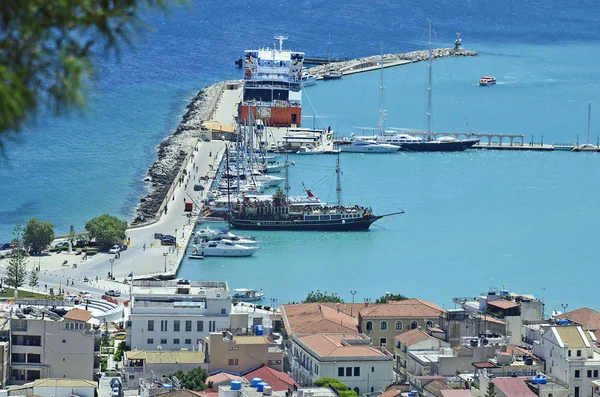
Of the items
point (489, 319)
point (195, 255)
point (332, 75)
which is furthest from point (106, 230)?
point (332, 75)

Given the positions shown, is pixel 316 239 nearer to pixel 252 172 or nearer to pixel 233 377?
pixel 252 172

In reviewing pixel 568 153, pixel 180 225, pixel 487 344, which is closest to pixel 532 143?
pixel 568 153

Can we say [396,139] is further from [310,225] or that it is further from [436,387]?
[436,387]

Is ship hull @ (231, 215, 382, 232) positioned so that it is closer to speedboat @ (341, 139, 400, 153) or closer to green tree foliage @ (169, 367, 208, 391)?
Result: speedboat @ (341, 139, 400, 153)

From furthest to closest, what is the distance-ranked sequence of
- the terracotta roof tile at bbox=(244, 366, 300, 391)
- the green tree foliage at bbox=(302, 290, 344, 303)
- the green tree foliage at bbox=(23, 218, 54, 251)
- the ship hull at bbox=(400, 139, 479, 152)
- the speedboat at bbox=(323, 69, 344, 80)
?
the speedboat at bbox=(323, 69, 344, 80) < the ship hull at bbox=(400, 139, 479, 152) < the green tree foliage at bbox=(23, 218, 54, 251) < the green tree foliage at bbox=(302, 290, 344, 303) < the terracotta roof tile at bbox=(244, 366, 300, 391)

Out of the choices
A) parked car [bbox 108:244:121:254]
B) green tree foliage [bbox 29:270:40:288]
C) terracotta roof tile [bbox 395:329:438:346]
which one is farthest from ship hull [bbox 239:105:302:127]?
terracotta roof tile [bbox 395:329:438:346]

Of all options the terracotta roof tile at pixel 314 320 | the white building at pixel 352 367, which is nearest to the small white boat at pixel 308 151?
the terracotta roof tile at pixel 314 320

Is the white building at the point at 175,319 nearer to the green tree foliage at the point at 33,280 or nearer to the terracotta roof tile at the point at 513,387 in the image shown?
the terracotta roof tile at the point at 513,387
